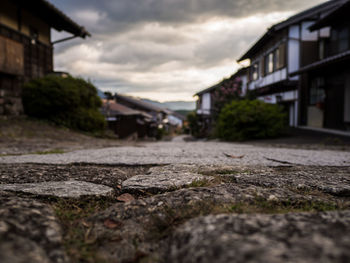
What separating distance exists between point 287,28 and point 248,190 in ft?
45.0

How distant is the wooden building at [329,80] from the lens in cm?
949

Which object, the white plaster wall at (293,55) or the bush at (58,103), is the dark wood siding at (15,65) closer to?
the bush at (58,103)

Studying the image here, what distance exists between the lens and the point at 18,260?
23.0 inches

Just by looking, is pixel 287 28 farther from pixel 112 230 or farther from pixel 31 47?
pixel 112 230

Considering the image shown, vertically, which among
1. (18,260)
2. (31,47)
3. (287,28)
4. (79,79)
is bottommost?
(18,260)

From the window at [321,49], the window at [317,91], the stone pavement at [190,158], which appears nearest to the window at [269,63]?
the window at [321,49]

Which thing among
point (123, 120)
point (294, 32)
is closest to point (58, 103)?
point (123, 120)

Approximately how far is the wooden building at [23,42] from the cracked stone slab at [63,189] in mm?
9555

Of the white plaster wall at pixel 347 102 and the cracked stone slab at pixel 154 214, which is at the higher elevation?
the white plaster wall at pixel 347 102

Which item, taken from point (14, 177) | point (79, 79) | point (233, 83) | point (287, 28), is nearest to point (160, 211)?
point (14, 177)

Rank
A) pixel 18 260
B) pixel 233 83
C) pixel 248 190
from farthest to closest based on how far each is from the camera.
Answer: pixel 233 83
pixel 248 190
pixel 18 260

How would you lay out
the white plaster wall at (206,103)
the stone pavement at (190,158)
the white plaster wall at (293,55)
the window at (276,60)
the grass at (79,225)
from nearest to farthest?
the grass at (79,225) < the stone pavement at (190,158) < the white plaster wall at (293,55) < the window at (276,60) < the white plaster wall at (206,103)

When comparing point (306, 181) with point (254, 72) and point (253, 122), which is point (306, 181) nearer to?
point (253, 122)

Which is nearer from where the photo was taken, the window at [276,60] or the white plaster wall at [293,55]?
the white plaster wall at [293,55]
